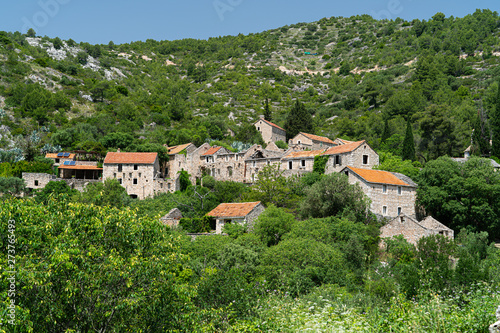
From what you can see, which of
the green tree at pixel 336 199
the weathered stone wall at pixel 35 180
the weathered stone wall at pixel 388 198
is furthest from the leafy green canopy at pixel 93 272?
the weathered stone wall at pixel 35 180

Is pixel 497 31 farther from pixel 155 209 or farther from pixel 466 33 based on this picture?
pixel 155 209

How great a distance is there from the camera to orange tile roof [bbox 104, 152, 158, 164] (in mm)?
58781

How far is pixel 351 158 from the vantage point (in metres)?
48.8

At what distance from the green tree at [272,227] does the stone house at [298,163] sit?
13.8m

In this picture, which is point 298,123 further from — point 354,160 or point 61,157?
point 61,157

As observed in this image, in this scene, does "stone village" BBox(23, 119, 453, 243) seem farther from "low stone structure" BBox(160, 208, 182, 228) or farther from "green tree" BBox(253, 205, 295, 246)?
"low stone structure" BBox(160, 208, 182, 228)

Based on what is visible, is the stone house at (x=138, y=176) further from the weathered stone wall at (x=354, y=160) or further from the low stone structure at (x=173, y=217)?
the weathered stone wall at (x=354, y=160)

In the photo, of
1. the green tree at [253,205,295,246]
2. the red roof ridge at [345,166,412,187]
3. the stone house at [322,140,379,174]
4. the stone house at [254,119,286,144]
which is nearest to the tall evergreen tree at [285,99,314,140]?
the stone house at [254,119,286,144]

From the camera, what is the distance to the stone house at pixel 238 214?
139ft

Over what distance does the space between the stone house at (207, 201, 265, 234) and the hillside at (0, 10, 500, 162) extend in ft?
94.6

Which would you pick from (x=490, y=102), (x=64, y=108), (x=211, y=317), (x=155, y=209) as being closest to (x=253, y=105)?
(x=64, y=108)

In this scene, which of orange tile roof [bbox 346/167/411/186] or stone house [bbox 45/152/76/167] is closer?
orange tile roof [bbox 346/167/411/186]

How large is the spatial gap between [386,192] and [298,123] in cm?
3795

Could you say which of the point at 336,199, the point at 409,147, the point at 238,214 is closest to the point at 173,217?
the point at 238,214
